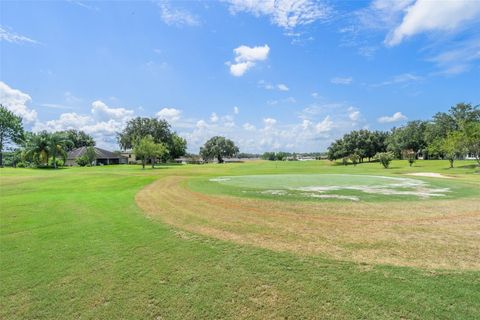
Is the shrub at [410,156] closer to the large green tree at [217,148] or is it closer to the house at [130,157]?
the large green tree at [217,148]

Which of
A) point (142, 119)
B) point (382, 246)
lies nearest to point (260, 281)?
point (382, 246)

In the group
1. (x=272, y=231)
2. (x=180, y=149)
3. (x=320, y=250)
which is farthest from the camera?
(x=180, y=149)

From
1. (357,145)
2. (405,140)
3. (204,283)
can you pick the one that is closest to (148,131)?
(357,145)

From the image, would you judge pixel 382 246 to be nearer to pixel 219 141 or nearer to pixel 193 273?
pixel 193 273

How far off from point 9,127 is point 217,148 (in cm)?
7310

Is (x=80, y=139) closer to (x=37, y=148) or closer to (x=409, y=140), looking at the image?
(x=37, y=148)

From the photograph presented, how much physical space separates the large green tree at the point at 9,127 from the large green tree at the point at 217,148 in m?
69.9

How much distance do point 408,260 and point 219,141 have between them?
119 meters

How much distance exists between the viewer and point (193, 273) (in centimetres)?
508

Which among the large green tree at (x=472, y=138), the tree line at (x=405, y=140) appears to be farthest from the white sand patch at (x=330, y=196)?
the tree line at (x=405, y=140)

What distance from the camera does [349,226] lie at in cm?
809

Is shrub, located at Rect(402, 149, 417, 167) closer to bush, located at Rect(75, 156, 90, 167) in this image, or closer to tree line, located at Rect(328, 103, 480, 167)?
tree line, located at Rect(328, 103, 480, 167)

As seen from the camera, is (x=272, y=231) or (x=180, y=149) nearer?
(x=272, y=231)

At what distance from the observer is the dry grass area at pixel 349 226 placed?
5.90 metres
